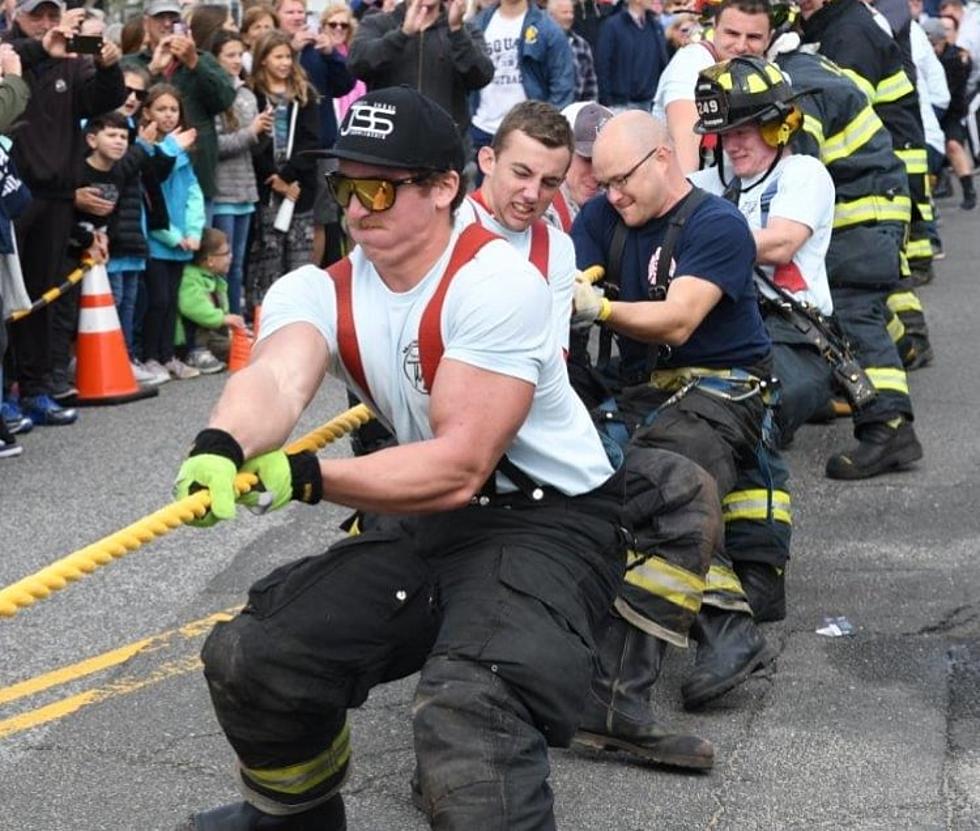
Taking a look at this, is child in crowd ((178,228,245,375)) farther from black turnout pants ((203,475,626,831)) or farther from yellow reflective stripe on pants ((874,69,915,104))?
black turnout pants ((203,475,626,831))

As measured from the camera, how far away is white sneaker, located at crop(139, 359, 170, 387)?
34.2 ft

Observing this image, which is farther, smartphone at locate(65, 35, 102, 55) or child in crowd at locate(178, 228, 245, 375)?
child in crowd at locate(178, 228, 245, 375)

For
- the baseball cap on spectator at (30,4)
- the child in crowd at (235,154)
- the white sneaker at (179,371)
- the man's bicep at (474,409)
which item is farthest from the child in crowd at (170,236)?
the man's bicep at (474,409)

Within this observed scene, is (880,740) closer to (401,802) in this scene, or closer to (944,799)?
(944,799)

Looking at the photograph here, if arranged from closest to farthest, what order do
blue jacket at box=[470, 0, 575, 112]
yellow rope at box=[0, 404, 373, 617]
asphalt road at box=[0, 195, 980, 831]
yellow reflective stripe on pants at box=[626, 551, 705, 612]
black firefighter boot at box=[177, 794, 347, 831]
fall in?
yellow rope at box=[0, 404, 373, 617]
black firefighter boot at box=[177, 794, 347, 831]
asphalt road at box=[0, 195, 980, 831]
yellow reflective stripe on pants at box=[626, 551, 705, 612]
blue jacket at box=[470, 0, 575, 112]

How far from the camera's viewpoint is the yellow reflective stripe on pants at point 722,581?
5.86 metres

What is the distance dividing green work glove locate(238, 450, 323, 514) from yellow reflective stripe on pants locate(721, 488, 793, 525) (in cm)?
263

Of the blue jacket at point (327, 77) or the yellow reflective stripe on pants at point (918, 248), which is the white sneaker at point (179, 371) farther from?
the yellow reflective stripe on pants at point (918, 248)

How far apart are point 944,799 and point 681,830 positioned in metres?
0.69

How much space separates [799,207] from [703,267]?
1368mm

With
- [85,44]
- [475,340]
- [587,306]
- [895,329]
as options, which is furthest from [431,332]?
[895,329]

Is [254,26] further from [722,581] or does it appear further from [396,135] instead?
[396,135]

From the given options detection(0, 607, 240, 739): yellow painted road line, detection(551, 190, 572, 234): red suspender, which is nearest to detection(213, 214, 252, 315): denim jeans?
detection(551, 190, 572, 234): red suspender

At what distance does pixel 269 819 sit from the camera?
4.44m
